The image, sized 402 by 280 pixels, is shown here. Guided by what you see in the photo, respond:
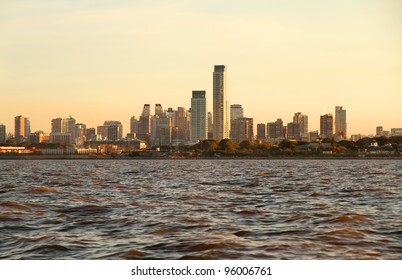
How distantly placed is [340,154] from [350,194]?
113 meters

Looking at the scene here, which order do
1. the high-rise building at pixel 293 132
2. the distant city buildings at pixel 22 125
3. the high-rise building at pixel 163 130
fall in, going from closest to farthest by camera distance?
1. the distant city buildings at pixel 22 125
2. the high-rise building at pixel 163 130
3. the high-rise building at pixel 293 132

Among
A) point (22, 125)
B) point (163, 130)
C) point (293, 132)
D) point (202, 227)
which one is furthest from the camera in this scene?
point (293, 132)

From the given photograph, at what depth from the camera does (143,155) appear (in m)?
140

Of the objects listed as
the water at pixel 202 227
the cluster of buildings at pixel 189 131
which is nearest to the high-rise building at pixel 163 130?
the cluster of buildings at pixel 189 131

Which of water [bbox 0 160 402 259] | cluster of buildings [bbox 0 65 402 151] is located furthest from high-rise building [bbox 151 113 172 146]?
water [bbox 0 160 402 259]

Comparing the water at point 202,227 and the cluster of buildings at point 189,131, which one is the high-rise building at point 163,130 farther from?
the water at point 202,227

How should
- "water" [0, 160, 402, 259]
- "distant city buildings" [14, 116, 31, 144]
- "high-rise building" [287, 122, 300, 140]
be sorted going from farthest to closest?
"high-rise building" [287, 122, 300, 140]
"distant city buildings" [14, 116, 31, 144]
"water" [0, 160, 402, 259]

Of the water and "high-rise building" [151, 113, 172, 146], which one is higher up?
"high-rise building" [151, 113, 172, 146]

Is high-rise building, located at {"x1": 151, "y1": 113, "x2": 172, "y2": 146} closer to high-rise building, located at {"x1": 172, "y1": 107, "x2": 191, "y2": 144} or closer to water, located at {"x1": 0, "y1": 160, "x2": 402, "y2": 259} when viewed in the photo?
high-rise building, located at {"x1": 172, "y1": 107, "x2": 191, "y2": 144}

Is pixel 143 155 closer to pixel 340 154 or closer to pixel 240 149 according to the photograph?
pixel 240 149

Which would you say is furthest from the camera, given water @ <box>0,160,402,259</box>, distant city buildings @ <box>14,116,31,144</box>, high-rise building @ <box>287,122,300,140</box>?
high-rise building @ <box>287,122,300,140</box>

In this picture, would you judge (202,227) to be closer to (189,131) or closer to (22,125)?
(22,125)

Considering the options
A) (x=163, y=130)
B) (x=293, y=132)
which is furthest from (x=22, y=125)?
(x=293, y=132)
